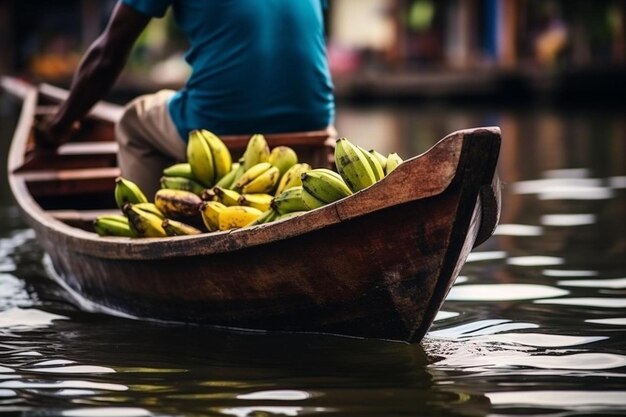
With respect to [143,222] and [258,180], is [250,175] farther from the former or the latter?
[143,222]

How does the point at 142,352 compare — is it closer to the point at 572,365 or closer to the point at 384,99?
the point at 572,365

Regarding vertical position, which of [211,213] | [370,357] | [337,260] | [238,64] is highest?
[238,64]

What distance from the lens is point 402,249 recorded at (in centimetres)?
394

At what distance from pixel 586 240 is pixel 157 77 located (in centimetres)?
2237

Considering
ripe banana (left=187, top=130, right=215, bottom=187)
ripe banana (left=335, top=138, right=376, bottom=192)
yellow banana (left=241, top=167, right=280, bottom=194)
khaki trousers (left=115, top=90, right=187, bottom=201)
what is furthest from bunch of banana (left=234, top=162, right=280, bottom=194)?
khaki trousers (left=115, top=90, right=187, bottom=201)

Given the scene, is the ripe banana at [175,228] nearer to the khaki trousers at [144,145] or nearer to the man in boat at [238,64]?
the man in boat at [238,64]

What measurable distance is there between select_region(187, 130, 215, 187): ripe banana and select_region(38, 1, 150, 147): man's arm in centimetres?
63

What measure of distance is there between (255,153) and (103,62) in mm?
1003

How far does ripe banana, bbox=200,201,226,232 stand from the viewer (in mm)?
4570

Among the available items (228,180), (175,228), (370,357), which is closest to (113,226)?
(175,228)

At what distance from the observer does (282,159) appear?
16.1 ft

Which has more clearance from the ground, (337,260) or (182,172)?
(182,172)

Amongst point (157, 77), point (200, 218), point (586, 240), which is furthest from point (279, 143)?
point (157, 77)

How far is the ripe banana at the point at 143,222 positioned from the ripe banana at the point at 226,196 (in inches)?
9.3
